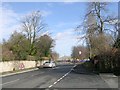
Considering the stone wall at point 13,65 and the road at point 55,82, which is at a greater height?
the stone wall at point 13,65

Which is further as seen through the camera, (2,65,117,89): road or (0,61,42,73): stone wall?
(0,61,42,73): stone wall

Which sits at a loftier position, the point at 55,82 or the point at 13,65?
the point at 13,65

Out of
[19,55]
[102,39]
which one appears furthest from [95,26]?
[19,55]

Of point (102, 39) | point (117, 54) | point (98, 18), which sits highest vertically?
point (98, 18)

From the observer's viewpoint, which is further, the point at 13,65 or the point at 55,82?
the point at 13,65

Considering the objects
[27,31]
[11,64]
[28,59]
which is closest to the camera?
[11,64]

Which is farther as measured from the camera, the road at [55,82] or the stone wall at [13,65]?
the stone wall at [13,65]

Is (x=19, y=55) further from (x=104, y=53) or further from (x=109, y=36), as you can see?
(x=104, y=53)

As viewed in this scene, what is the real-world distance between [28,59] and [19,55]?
5990 mm

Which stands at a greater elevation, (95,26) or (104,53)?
(95,26)

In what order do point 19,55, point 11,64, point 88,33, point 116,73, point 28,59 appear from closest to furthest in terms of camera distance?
point 116,73 → point 11,64 → point 88,33 → point 19,55 → point 28,59

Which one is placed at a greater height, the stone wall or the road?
the stone wall

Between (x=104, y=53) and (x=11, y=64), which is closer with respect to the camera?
(x=104, y=53)

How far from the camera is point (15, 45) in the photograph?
6631cm
